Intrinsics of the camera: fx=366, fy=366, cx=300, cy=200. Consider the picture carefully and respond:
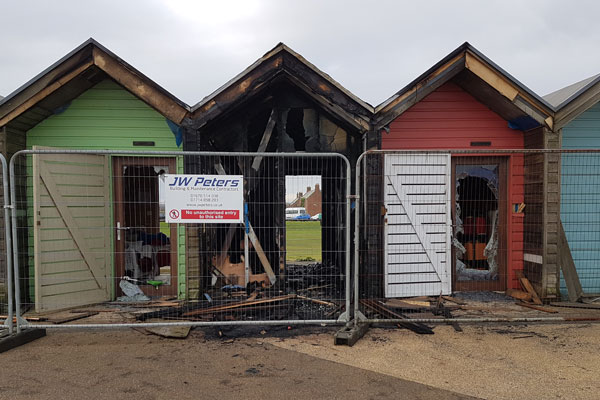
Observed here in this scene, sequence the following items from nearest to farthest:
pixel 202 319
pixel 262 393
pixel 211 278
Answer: pixel 262 393 < pixel 202 319 < pixel 211 278

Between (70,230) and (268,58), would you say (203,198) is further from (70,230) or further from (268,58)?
(70,230)

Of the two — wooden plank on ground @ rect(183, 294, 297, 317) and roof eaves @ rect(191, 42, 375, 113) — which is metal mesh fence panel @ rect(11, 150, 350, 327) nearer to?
wooden plank on ground @ rect(183, 294, 297, 317)

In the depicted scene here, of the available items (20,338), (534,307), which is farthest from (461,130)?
(20,338)

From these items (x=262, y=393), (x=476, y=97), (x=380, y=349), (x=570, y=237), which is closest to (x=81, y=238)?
(x=262, y=393)

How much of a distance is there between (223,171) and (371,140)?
117 inches

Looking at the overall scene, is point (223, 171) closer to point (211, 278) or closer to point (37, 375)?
point (211, 278)

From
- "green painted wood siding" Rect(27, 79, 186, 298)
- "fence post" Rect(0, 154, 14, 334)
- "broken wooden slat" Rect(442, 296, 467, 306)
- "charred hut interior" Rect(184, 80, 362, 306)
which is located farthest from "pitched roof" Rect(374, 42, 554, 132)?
"fence post" Rect(0, 154, 14, 334)

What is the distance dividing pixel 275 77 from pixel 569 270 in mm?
6624

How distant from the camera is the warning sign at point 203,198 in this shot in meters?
4.96

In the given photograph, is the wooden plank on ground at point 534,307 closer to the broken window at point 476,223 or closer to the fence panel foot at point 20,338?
the broken window at point 476,223

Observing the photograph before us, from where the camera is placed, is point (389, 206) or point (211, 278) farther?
point (211, 278)

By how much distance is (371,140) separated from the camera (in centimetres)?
678

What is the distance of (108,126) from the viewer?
7.14 m

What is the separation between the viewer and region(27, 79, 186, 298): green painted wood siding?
7055 millimetres
